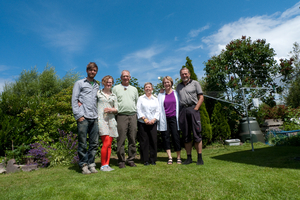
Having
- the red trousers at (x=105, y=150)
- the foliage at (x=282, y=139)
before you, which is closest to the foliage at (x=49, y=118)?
the red trousers at (x=105, y=150)

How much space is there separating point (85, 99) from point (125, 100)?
0.76 m

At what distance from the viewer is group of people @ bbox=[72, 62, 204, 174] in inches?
128

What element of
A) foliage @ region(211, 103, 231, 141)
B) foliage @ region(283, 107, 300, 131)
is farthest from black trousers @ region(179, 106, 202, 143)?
foliage @ region(283, 107, 300, 131)

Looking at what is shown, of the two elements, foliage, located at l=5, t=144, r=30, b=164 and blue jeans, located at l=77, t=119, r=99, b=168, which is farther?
foliage, located at l=5, t=144, r=30, b=164

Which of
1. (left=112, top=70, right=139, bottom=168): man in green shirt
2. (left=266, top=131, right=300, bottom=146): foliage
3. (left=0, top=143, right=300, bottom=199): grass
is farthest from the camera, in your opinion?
(left=266, top=131, right=300, bottom=146): foliage

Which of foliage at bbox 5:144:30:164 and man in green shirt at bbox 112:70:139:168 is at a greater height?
man in green shirt at bbox 112:70:139:168

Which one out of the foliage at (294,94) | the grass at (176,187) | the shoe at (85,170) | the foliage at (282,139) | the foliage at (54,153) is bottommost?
the foliage at (282,139)

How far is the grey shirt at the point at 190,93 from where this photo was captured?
12.4 ft

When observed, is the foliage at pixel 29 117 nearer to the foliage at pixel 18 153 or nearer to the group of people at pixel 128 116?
the foliage at pixel 18 153

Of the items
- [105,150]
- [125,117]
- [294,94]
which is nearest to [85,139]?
[105,150]

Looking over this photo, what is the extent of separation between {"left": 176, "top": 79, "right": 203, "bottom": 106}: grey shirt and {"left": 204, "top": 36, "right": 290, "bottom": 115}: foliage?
6647mm

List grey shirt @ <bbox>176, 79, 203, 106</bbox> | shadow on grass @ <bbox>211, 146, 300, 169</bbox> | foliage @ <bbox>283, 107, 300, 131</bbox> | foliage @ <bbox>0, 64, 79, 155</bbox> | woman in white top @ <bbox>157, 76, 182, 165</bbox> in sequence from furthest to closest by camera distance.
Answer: foliage @ <bbox>283, 107, 300, 131</bbox>, foliage @ <bbox>0, 64, 79, 155</bbox>, woman in white top @ <bbox>157, 76, 182, 165</bbox>, grey shirt @ <bbox>176, 79, 203, 106</bbox>, shadow on grass @ <bbox>211, 146, 300, 169</bbox>

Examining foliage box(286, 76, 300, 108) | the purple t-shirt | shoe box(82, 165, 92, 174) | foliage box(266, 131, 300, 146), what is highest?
foliage box(286, 76, 300, 108)

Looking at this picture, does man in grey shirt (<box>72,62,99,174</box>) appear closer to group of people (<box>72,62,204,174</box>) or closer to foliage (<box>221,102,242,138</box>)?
group of people (<box>72,62,204,174</box>)
